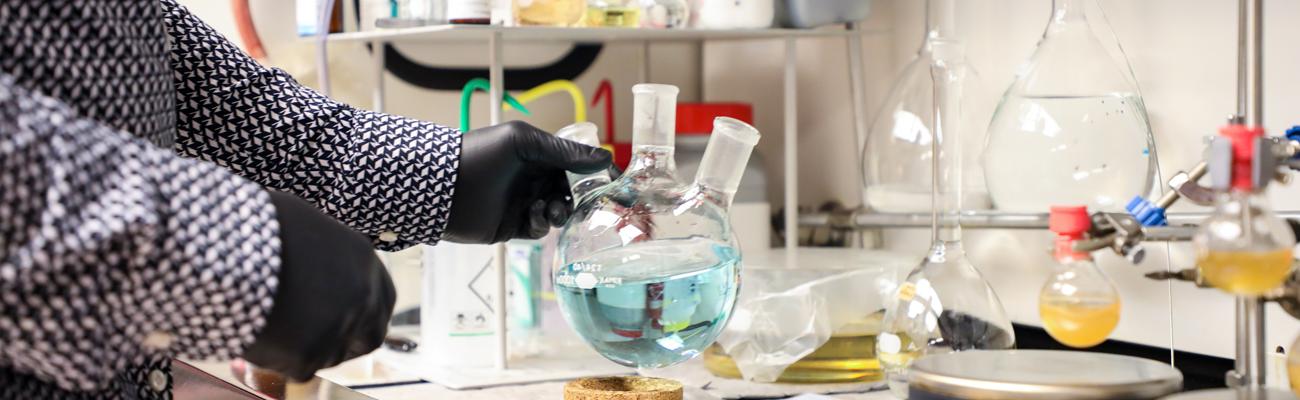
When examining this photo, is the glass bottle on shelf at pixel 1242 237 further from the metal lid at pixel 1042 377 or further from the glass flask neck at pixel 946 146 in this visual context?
the glass flask neck at pixel 946 146

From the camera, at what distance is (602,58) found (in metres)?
2.16

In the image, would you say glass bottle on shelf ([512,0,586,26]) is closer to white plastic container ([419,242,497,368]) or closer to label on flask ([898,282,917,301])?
white plastic container ([419,242,497,368])

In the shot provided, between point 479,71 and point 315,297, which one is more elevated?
point 479,71

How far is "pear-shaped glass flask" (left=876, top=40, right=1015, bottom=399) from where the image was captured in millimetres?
1227

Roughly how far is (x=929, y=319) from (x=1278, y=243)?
472mm

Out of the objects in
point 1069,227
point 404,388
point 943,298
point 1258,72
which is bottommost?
point 404,388

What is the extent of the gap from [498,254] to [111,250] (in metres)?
0.86

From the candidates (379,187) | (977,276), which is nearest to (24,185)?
(379,187)

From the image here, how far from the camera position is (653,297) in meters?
1.06

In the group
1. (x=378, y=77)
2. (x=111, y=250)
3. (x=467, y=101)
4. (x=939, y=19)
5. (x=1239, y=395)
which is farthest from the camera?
(x=378, y=77)

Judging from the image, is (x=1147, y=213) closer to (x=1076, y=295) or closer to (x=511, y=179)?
(x=1076, y=295)

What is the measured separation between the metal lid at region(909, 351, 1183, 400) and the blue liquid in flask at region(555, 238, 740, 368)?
0.68 feet

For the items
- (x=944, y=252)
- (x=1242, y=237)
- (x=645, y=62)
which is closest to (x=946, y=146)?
(x=944, y=252)

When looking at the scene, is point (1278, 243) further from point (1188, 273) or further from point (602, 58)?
point (602, 58)
